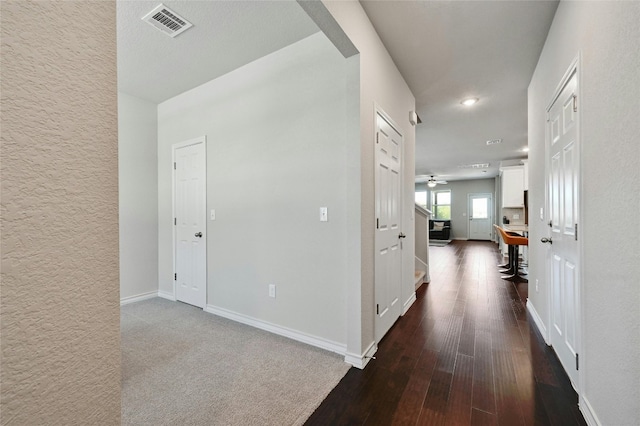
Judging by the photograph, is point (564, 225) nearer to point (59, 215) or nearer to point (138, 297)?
point (59, 215)

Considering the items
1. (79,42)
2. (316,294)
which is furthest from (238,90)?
(79,42)

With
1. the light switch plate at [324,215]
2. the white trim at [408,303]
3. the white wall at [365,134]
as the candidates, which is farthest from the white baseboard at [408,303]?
the light switch plate at [324,215]

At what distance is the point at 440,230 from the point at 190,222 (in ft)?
35.2

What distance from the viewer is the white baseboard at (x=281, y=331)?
225cm

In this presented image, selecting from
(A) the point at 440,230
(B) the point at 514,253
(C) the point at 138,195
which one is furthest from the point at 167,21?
(A) the point at 440,230

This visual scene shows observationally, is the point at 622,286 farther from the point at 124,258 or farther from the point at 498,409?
the point at 124,258

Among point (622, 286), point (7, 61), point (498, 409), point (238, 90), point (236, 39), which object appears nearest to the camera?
point (7, 61)

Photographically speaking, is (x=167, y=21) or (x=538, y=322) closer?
(x=167, y=21)

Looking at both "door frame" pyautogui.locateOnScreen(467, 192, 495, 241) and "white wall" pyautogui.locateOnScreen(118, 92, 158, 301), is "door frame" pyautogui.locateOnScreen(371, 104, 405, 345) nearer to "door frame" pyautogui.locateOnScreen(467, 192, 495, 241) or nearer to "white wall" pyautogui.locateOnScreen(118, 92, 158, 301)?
"white wall" pyautogui.locateOnScreen(118, 92, 158, 301)

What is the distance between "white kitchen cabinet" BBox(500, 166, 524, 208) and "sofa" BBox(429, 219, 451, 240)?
416cm

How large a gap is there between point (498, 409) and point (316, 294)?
140cm

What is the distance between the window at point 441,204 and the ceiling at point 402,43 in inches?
361

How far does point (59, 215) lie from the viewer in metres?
0.54

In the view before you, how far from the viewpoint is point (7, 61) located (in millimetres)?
470
